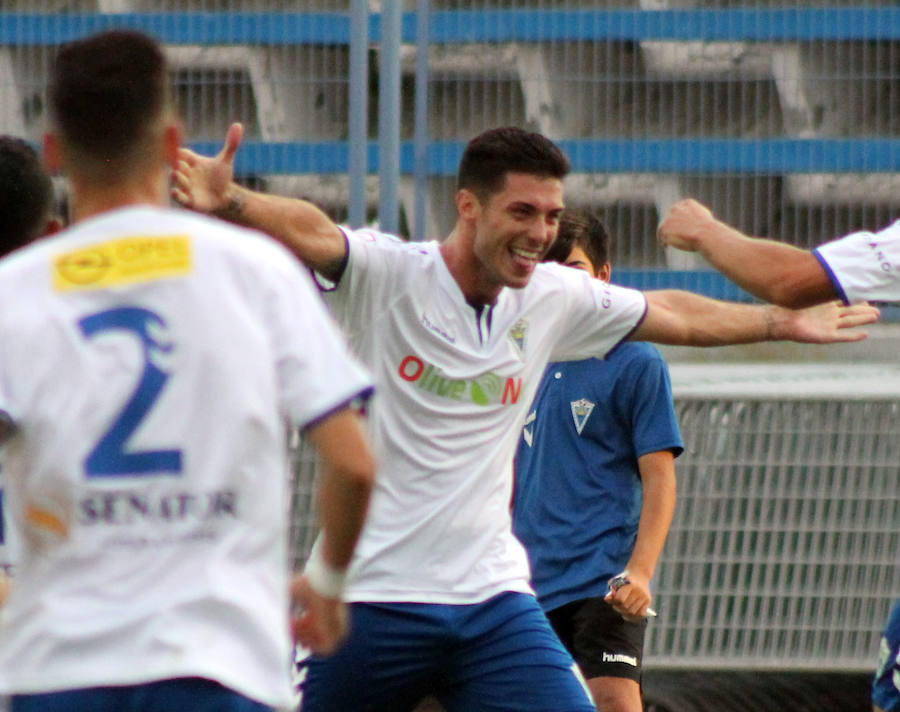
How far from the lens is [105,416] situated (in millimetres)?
2312

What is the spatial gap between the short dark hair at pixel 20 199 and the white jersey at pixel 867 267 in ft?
6.12

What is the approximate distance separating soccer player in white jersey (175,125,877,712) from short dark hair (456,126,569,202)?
221 millimetres

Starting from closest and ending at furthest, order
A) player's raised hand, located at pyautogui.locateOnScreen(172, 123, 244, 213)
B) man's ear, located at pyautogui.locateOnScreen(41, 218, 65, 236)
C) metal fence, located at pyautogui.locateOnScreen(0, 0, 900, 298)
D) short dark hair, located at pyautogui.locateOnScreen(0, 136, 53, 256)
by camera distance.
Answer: short dark hair, located at pyautogui.locateOnScreen(0, 136, 53, 256), man's ear, located at pyautogui.locateOnScreen(41, 218, 65, 236), player's raised hand, located at pyautogui.locateOnScreen(172, 123, 244, 213), metal fence, located at pyautogui.locateOnScreen(0, 0, 900, 298)

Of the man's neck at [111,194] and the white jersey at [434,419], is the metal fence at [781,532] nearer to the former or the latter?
the white jersey at [434,419]

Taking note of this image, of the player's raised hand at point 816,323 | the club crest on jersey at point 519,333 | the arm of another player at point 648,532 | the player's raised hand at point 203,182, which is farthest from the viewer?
the arm of another player at point 648,532

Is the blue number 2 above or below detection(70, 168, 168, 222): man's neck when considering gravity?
below

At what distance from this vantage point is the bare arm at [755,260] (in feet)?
12.8

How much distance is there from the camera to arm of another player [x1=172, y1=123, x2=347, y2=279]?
3.79 meters

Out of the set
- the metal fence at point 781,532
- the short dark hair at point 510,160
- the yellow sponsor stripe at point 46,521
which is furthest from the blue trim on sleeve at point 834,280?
the metal fence at point 781,532

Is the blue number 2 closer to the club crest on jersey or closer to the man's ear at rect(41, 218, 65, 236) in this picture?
the man's ear at rect(41, 218, 65, 236)

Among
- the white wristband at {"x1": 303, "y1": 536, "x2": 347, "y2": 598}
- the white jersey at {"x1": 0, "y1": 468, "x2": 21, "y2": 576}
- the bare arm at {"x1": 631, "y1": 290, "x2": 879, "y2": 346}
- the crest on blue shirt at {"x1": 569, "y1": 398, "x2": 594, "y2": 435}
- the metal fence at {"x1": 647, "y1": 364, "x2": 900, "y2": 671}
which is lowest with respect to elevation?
the metal fence at {"x1": 647, "y1": 364, "x2": 900, "y2": 671}

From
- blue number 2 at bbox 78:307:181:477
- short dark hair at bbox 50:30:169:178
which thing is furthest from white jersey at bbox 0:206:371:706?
short dark hair at bbox 50:30:169:178

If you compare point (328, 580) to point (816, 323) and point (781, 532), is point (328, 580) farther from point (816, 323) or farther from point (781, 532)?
point (781, 532)

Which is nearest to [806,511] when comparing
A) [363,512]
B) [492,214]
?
[492,214]
